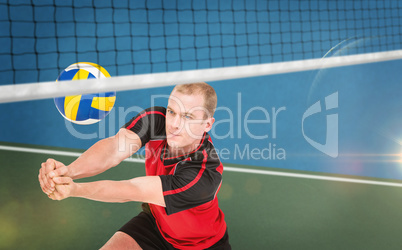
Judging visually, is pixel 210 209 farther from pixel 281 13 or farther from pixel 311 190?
pixel 281 13

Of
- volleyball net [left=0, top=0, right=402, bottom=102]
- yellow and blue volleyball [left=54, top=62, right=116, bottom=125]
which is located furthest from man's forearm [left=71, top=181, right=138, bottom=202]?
volleyball net [left=0, top=0, right=402, bottom=102]

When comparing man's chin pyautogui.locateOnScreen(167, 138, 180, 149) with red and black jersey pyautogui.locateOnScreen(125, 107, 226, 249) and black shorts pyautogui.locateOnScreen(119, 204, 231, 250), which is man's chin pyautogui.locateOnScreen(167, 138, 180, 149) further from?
black shorts pyautogui.locateOnScreen(119, 204, 231, 250)

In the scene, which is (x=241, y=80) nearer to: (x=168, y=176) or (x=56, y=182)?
(x=168, y=176)

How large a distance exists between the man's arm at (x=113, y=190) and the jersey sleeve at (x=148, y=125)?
0.51 metres

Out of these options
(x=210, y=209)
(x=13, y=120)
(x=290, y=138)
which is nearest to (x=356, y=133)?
(x=290, y=138)

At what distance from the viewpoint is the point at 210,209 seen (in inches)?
109

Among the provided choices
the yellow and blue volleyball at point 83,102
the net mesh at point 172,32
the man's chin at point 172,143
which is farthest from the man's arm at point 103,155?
the net mesh at point 172,32

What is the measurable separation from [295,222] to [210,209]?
1775 millimetres

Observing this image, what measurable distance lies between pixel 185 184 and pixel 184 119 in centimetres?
36

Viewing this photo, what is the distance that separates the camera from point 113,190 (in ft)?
6.75

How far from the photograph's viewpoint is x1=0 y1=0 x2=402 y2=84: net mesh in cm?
596
